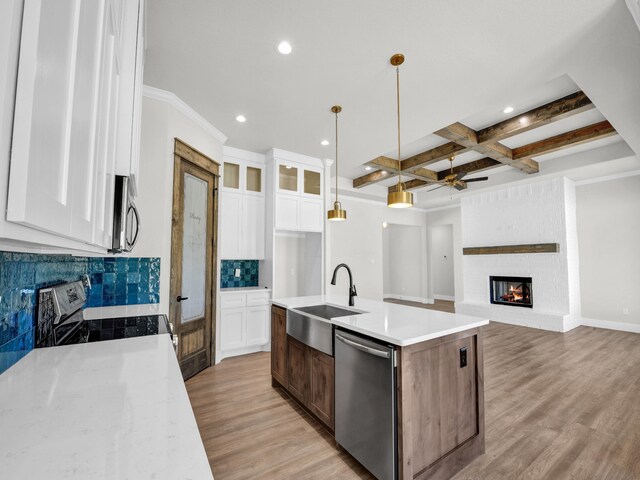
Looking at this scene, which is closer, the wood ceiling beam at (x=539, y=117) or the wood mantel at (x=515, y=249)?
the wood ceiling beam at (x=539, y=117)

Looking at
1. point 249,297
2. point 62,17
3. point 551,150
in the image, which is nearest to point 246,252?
point 249,297

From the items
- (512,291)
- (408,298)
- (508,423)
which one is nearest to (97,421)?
(508,423)

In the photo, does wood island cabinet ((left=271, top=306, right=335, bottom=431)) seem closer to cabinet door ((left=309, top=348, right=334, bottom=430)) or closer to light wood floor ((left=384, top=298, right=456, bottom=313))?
cabinet door ((left=309, top=348, right=334, bottom=430))

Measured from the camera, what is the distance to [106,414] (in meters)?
0.78

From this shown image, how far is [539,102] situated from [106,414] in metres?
4.66

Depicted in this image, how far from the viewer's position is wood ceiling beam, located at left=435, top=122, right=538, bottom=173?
398 centimetres

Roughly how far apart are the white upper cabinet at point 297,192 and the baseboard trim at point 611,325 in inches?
214

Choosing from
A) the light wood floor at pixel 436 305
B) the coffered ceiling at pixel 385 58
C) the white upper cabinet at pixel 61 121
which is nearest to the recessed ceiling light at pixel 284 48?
the coffered ceiling at pixel 385 58

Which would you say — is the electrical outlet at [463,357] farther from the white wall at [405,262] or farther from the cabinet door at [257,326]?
the white wall at [405,262]

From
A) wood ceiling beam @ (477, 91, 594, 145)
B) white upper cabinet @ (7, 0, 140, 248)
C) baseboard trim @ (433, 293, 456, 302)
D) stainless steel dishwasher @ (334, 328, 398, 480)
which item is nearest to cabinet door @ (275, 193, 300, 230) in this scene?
stainless steel dishwasher @ (334, 328, 398, 480)

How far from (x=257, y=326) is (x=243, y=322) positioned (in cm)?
22

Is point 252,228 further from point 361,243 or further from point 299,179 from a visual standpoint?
point 361,243

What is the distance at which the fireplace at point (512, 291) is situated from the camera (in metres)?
5.97

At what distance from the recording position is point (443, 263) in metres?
9.48
